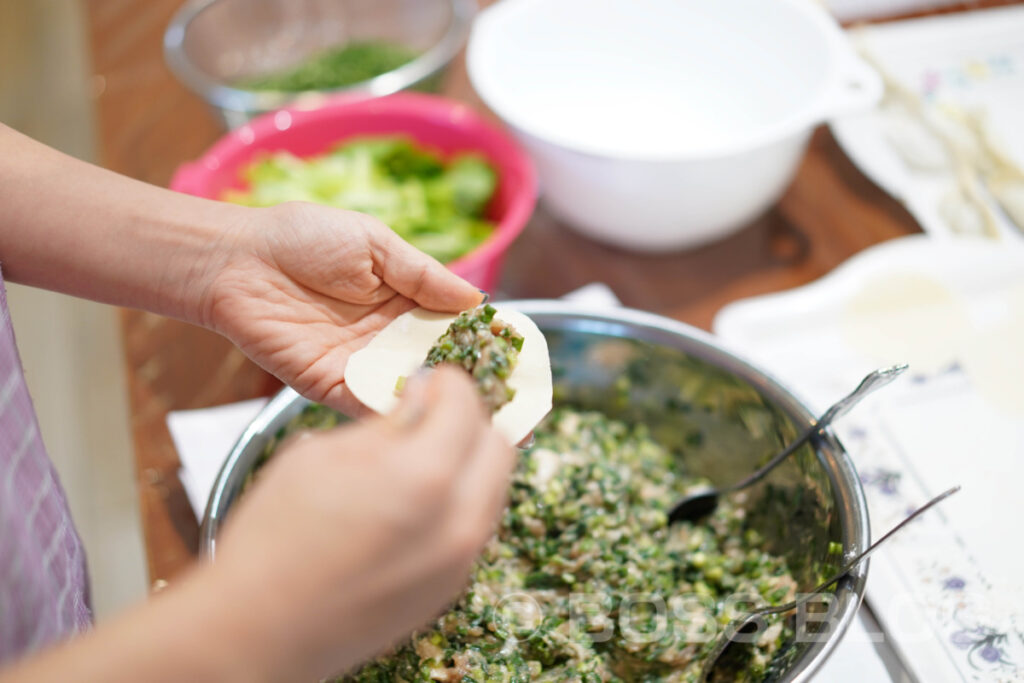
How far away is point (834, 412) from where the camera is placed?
38.2 inches

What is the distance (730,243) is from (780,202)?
170 mm

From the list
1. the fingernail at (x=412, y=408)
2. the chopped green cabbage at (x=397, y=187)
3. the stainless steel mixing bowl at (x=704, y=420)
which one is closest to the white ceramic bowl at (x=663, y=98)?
the chopped green cabbage at (x=397, y=187)

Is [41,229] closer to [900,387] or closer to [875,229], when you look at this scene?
[900,387]

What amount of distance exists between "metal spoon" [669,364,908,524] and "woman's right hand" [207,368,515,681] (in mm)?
551

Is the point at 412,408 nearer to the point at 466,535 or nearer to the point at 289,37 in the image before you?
the point at 466,535

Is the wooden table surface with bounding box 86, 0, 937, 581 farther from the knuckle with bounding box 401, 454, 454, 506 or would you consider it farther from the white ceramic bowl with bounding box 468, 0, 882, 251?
the knuckle with bounding box 401, 454, 454, 506

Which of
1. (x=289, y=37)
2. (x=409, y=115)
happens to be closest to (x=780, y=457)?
(x=409, y=115)

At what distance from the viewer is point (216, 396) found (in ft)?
4.72

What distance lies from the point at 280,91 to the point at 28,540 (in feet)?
4.58

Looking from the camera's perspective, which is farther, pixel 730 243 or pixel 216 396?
pixel 730 243

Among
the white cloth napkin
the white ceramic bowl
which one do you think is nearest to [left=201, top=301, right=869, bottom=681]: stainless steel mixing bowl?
the white cloth napkin

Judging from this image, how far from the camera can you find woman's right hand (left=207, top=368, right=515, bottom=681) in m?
0.53

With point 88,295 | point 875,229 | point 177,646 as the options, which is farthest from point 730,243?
point 177,646

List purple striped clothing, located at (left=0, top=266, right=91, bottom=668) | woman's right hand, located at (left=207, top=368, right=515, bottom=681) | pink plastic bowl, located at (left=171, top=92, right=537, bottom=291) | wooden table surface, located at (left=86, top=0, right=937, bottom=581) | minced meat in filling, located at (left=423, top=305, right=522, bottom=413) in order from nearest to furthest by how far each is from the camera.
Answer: woman's right hand, located at (left=207, top=368, right=515, bottom=681) → purple striped clothing, located at (left=0, top=266, right=91, bottom=668) → minced meat in filling, located at (left=423, top=305, right=522, bottom=413) → wooden table surface, located at (left=86, top=0, right=937, bottom=581) → pink plastic bowl, located at (left=171, top=92, right=537, bottom=291)
